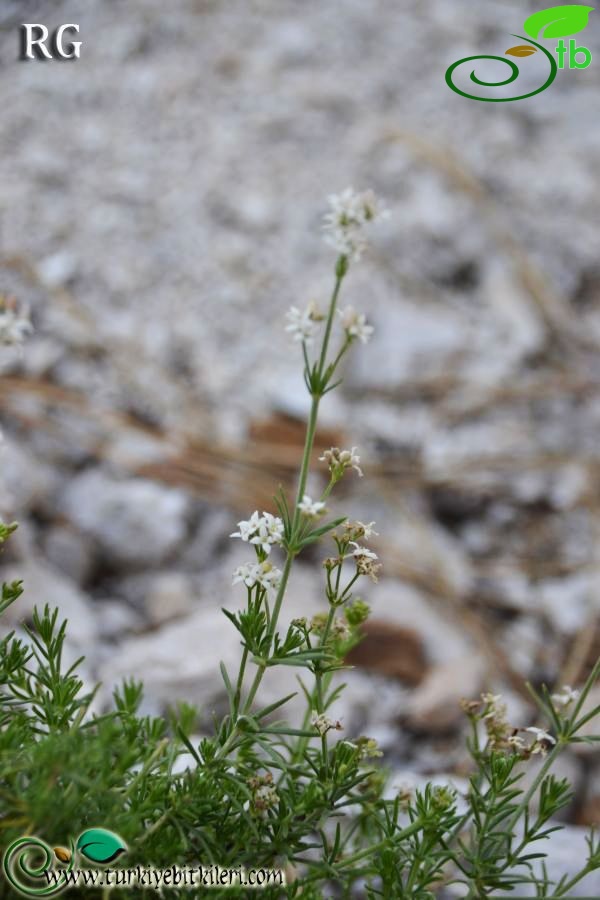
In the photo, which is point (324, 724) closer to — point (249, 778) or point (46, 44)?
point (249, 778)

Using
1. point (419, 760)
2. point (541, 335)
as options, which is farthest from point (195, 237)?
point (419, 760)

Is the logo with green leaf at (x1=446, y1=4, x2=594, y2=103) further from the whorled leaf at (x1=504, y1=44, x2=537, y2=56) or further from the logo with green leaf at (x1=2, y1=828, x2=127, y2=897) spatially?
the logo with green leaf at (x1=2, y1=828, x2=127, y2=897)

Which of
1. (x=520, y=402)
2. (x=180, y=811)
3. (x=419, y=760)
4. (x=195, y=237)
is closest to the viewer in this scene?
(x=180, y=811)

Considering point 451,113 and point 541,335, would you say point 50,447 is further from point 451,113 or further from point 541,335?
point 451,113

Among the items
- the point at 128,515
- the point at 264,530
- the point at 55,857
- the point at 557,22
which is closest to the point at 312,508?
the point at 264,530

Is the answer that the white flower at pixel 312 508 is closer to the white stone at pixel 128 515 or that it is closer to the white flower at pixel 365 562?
the white flower at pixel 365 562

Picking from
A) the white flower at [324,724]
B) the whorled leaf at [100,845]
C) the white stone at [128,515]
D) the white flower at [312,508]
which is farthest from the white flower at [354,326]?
the white stone at [128,515]
